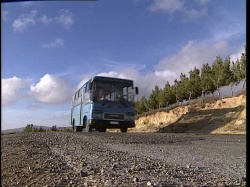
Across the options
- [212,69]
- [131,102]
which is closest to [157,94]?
[212,69]

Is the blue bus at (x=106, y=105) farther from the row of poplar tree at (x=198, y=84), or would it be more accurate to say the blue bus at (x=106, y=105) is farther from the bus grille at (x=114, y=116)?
the row of poplar tree at (x=198, y=84)

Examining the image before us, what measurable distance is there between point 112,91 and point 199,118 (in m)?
18.9

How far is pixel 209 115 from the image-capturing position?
31.1 metres

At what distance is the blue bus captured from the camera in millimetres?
14289

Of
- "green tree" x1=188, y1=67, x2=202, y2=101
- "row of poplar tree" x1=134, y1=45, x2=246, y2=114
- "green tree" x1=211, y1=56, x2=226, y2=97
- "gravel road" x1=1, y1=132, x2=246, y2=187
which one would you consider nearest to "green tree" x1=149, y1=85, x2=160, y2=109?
"row of poplar tree" x1=134, y1=45, x2=246, y2=114

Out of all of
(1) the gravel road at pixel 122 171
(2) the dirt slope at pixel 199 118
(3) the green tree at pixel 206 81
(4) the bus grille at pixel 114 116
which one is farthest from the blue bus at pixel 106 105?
(3) the green tree at pixel 206 81

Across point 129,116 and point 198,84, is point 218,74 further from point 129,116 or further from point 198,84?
point 129,116

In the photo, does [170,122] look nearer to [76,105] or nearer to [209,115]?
[209,115]

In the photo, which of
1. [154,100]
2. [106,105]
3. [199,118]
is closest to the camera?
[106,105]

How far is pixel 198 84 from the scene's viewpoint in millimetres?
44250

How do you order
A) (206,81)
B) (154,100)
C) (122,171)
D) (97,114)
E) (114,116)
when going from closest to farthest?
(122,171) < (97,114) < (114,116) < (206,81) < (154,100)

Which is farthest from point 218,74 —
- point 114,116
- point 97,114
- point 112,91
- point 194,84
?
point 112,91

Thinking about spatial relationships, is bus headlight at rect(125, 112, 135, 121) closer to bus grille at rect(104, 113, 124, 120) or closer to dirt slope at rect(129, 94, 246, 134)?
bus grille at rect(104, 113, 124, 120)

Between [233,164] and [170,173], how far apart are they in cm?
157
